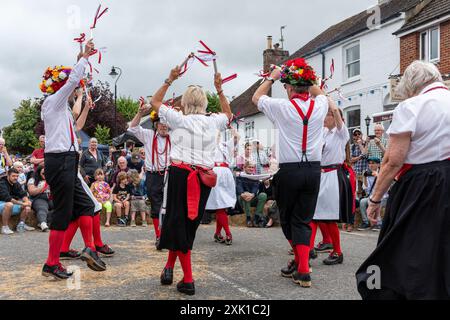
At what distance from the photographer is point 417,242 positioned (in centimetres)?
316

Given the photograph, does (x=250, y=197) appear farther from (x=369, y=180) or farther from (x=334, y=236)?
(x=334, y=236)

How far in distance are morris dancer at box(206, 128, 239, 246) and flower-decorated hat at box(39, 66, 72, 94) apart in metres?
2.88

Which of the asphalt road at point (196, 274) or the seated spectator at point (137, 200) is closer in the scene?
the asphalt road at point (196, 274)

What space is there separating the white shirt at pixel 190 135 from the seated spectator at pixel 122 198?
6312 mm

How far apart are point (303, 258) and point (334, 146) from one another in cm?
188

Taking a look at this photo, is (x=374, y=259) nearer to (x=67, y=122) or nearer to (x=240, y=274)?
(x=240, y=274)

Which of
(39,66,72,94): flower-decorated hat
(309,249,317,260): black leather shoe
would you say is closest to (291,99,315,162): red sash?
(309,249,317,260): black leather shoe

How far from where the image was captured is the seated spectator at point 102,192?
10500mm

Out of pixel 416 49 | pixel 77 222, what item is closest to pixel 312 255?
pixel 77 222

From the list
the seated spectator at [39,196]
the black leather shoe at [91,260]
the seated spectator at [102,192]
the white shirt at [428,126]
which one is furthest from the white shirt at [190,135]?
the seated spectator at [102,192]

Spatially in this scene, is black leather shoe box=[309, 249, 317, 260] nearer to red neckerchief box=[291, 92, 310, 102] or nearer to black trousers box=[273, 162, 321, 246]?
black trousers box=[273, 162, 321, 246]

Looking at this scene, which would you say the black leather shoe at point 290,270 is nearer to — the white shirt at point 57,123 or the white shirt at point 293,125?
the white shirt at point 293,125

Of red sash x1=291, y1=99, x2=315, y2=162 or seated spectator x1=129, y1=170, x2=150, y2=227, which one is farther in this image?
seated spectator x1=129, y1=170, x2=150, y2=227

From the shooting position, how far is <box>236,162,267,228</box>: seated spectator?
1071 centimetres
